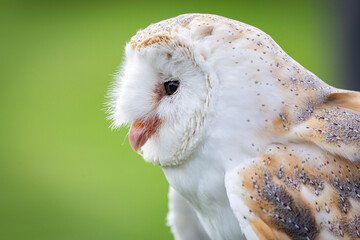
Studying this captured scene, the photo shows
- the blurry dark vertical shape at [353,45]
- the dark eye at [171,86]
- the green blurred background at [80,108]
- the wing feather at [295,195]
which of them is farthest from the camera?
Answer: the green blurred background at [80,108]

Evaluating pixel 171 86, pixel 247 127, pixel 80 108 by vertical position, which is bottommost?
pixel 80 108

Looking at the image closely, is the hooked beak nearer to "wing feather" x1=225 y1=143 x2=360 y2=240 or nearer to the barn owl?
the barn owl

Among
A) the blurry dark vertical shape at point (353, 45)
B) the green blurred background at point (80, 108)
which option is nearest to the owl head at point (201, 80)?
the blurry dark vertical shape at point (353, 45)

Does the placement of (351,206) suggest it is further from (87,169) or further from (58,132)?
(58,132)

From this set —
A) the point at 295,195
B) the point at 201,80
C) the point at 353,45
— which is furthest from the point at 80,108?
the point at 295,195

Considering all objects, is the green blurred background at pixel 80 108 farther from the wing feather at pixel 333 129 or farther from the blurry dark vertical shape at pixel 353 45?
the wing feather at pixel 333 129

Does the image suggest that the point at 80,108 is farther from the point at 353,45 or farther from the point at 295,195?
the point at 295,195

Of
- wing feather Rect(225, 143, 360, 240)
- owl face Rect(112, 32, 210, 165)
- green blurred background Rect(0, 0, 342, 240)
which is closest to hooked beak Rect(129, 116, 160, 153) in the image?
owl face Rect(112, 32, 210, 165)
